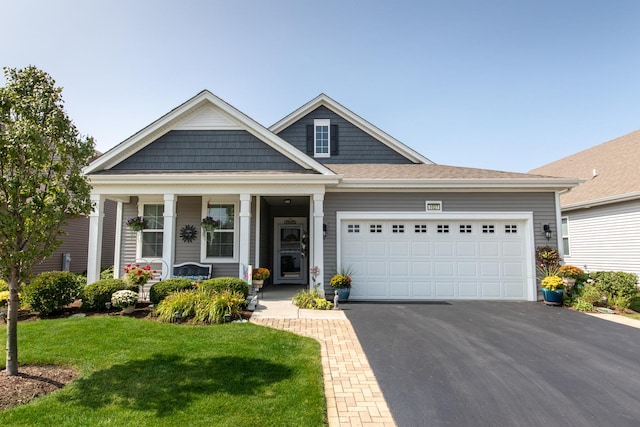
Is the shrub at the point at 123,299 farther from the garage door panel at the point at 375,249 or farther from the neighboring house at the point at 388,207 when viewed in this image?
the garage door panel at the point at 375,249

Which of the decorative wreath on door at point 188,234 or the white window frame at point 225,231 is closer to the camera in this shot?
the white window frame at point 225,231

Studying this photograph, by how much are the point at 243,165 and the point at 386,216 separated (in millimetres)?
4266

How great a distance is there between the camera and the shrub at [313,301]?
803 cm

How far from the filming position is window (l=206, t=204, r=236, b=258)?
10.3 metres

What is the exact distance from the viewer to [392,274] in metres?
9.45

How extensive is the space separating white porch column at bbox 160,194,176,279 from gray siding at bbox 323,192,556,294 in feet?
13.4

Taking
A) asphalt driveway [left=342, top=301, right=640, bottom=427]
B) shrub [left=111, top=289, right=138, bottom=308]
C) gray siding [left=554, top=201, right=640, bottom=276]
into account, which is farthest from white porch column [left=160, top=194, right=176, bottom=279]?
gray siding [left=554, top=201, right=640, bottom=276]

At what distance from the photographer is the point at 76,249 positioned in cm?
1540

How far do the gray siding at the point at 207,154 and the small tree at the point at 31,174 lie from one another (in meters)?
5.05

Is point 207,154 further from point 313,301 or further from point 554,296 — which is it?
point 554,296

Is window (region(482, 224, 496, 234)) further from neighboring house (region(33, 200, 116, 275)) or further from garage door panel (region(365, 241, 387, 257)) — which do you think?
neighboring house (region(33, 200, 116, 275))

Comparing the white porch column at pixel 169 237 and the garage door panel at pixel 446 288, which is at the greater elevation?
the white porch column at pixel 169 237

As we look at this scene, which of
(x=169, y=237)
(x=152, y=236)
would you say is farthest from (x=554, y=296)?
(x=152, y=236)

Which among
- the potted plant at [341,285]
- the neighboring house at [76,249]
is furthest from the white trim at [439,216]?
the neighboring house at [76,249]
